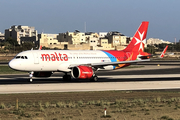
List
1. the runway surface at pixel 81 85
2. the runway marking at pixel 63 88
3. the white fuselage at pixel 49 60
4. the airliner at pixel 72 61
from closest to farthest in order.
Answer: the runway marking at pixel 63 88 → the runway surface at pixel 81 85 → the white fuselage at pixel 49 60 → the airliner at pixel 72 61

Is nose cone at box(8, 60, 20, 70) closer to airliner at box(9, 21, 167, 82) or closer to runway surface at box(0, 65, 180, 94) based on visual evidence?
airliner at box(9, 21, 167, 82)

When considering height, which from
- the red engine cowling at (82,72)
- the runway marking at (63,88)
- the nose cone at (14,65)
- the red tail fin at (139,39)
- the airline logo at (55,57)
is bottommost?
Result: the runway marking at (63,88)

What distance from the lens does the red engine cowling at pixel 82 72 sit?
1677 inches

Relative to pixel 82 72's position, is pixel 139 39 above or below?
above

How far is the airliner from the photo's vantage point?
42.5m

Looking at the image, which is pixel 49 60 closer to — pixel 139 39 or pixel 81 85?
pixel 81 85

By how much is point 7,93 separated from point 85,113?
12.0 meters

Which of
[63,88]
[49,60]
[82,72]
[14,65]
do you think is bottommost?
[63,88]

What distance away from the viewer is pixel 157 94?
30641mm

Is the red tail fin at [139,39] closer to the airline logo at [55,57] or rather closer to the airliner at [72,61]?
the airliner at [72,61]

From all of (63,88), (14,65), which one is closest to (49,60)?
(14,65)

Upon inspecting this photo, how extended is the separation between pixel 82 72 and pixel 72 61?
3566mm

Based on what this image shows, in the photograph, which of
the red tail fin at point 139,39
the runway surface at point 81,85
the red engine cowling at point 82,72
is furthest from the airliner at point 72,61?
the runway surface at point 81,85

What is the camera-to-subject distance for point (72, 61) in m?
45.7
